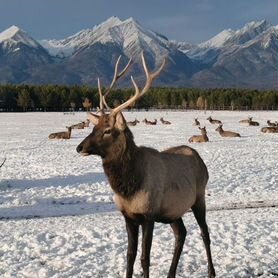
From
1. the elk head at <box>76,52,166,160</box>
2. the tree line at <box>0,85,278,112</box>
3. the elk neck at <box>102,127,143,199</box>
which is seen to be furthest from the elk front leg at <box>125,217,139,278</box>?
the tree line at <box>0,85,278,112</box>

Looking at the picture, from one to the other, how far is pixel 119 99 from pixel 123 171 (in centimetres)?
13138

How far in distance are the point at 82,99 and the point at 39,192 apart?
109678 millimetres

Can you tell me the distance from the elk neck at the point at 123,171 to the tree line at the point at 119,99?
98464 mm

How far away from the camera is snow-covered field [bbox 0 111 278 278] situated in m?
9.38

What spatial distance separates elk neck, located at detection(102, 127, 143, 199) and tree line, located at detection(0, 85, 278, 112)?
323 feet

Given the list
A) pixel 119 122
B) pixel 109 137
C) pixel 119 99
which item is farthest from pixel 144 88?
pixel 119 99

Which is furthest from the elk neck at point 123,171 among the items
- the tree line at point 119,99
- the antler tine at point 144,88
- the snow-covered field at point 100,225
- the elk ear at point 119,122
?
the tree line at point 119,99

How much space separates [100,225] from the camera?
12.5m

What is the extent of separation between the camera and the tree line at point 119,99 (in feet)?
393

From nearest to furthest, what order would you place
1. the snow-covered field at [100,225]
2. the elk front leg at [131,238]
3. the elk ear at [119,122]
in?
the elk ear at [119,122]
the elk front leg at [131,238]
the snow-covered field at [100,225]

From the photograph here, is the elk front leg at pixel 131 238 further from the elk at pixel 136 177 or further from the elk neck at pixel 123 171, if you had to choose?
the elk neck at pixel 123 171

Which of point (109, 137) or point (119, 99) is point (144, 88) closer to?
point (109, 137)

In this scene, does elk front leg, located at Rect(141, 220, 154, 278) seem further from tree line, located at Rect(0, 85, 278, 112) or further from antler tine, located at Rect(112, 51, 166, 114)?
tree line, located at Rect(0, 85, 278, 112)

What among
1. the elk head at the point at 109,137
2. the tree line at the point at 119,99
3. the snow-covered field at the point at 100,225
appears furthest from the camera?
the tree line at the point at 119,99
